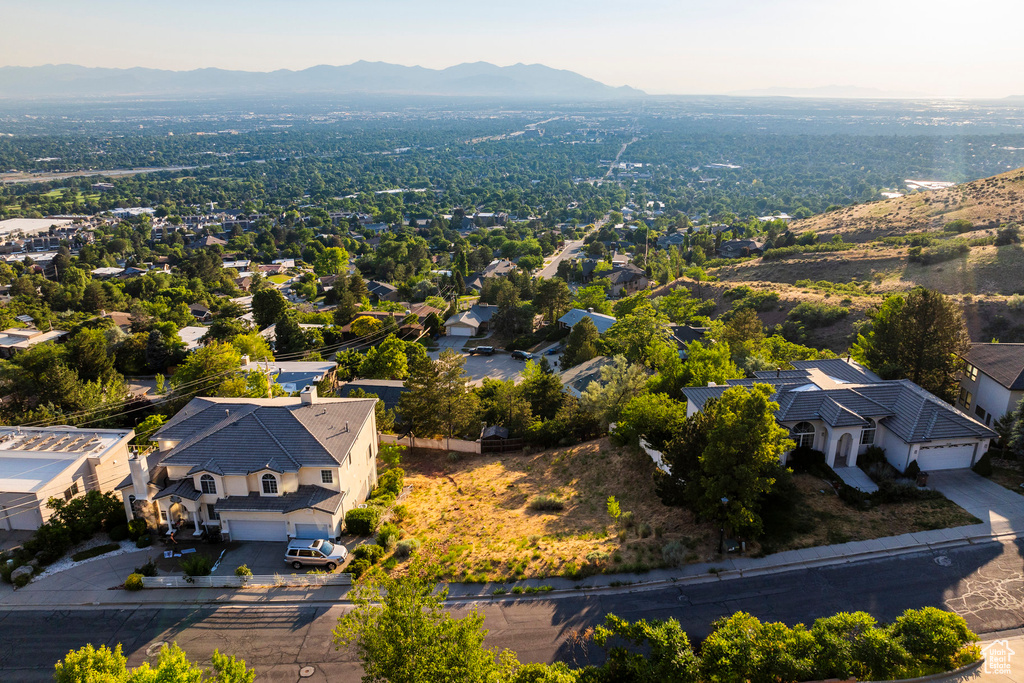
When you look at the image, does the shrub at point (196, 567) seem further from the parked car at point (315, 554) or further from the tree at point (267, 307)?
the tree at point (267, 307)

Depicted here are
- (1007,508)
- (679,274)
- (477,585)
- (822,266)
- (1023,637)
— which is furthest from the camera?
(679,274)

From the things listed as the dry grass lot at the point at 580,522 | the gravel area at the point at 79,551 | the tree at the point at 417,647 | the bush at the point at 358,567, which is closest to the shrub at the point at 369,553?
the bush at the point at 358,567

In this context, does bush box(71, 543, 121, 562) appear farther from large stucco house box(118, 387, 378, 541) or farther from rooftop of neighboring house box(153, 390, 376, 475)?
rooftop of neighboring house box(153, 390, 376, 475)

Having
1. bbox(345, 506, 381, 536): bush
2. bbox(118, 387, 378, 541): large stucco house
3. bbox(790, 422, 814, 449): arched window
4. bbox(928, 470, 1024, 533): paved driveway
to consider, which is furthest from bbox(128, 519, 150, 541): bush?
bbox(928, 470, 1024, 533): paved driveway

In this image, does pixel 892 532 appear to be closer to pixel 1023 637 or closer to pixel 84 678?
pixel 1023 637

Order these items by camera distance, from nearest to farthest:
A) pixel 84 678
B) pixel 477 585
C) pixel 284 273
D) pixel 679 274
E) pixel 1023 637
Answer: pixel 84 678
pixel 1023 637
pixel 477 585
pixel 679 274
pixel 284 273

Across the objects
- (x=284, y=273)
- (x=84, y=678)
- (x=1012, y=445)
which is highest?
(x=84, y=678)

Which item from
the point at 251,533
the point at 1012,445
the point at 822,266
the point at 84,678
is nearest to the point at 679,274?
the point at 822,266
